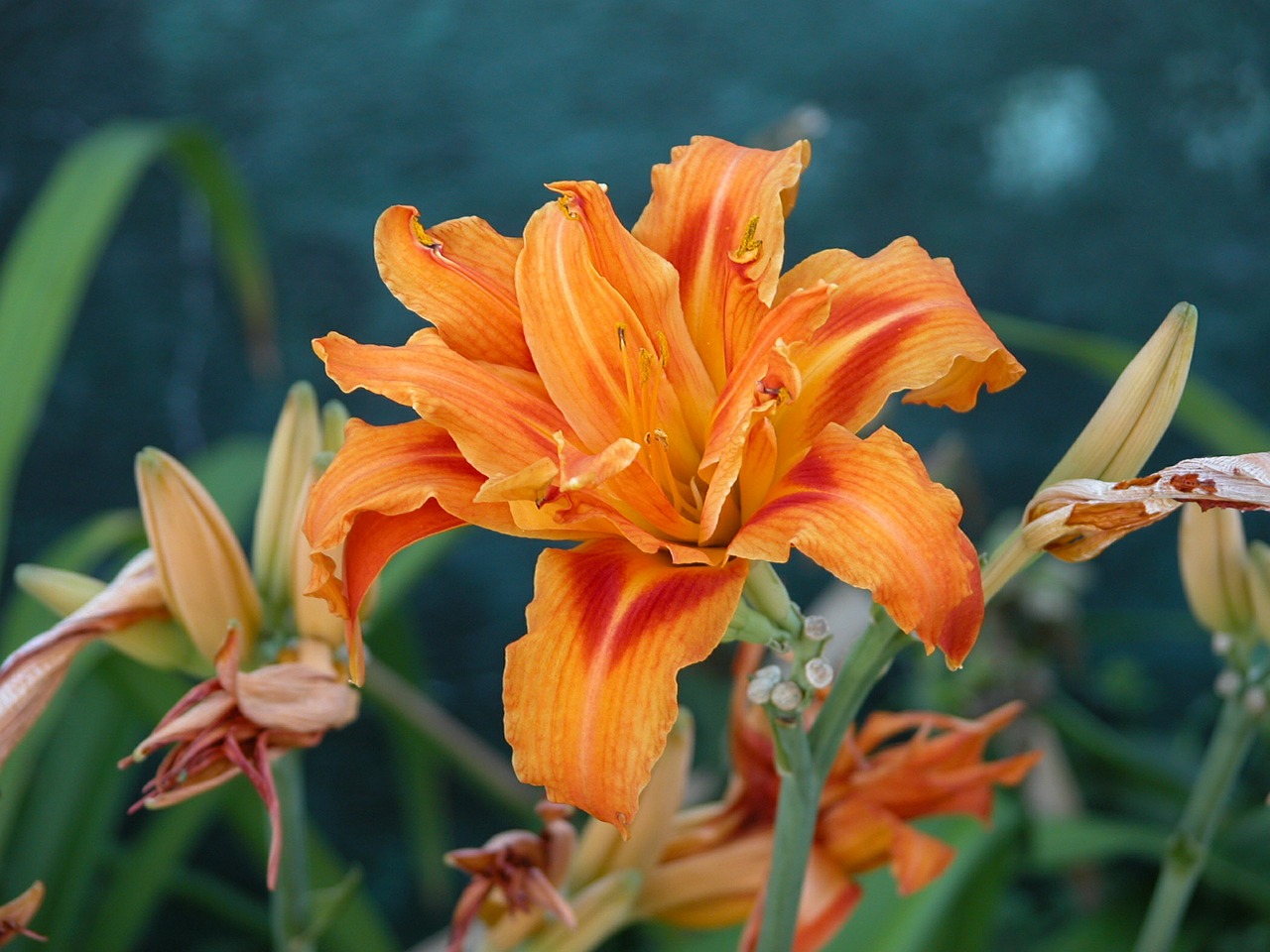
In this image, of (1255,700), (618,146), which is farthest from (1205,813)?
(618,146)

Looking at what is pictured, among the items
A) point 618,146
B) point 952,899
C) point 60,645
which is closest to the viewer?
point 60,645

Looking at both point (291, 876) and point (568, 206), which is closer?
point (568, 206)

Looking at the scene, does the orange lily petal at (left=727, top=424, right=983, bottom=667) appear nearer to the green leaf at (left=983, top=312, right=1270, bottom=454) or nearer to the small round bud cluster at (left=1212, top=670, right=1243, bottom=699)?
the small round bud cluster at (left=1212, top=670, right=1243, bottom=699)

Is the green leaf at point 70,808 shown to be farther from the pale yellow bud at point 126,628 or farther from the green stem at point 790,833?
the green stem at point 790,833

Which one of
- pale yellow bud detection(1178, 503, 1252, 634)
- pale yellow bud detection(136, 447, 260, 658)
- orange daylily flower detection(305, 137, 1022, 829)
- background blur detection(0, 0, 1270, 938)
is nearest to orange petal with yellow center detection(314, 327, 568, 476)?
orange daylily flower detection(305, 137, 1022, 829)

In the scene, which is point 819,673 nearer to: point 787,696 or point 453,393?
point 787,696

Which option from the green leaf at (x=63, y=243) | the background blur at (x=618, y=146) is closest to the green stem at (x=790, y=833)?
the green leaf at (x=63, y=243)
